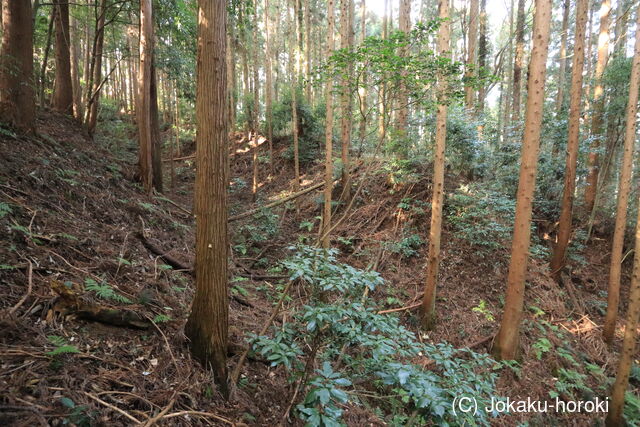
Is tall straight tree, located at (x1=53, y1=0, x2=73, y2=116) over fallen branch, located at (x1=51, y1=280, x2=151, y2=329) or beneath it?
over

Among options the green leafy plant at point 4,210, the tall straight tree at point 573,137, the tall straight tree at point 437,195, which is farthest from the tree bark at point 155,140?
the tall straight tree at point 573,137

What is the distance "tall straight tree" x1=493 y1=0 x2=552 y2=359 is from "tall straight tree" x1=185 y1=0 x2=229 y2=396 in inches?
202

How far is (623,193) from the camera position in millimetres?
6488

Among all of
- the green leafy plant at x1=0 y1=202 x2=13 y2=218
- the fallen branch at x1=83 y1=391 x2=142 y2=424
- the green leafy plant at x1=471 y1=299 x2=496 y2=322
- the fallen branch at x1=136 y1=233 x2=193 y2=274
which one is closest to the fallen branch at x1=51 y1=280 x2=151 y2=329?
the fallen branch at x1=83 y1=391 x2=142 y2=424

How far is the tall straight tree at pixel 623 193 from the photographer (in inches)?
234

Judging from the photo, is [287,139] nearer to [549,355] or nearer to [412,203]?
[412,203]

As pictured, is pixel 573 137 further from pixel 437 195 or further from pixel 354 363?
pixel 354 363

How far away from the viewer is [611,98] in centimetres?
934

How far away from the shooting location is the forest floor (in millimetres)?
2418

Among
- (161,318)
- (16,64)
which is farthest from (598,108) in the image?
(16,64)

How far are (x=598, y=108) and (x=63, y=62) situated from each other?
1642 cm

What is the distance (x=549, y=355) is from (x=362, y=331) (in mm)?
5866

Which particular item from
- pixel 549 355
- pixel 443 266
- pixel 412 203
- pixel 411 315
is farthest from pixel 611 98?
pixel 411 315

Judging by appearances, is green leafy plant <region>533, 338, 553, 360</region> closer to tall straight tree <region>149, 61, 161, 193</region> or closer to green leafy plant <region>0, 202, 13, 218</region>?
green leafy plant <region>0, 202, 13, 218</region>
